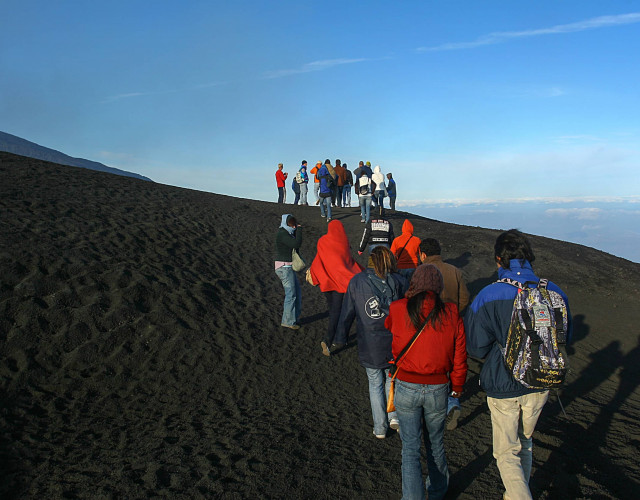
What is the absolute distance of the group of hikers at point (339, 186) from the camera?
16953 mm

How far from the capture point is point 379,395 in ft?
16.1

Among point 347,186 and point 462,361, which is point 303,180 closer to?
point 347,186

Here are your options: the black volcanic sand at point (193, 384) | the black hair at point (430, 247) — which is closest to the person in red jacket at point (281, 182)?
the black volcanic sand at point (193, 384)

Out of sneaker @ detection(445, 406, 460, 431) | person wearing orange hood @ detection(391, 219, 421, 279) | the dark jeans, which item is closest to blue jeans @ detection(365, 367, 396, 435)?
sneaker @ detection(445, 406, 460, 431)

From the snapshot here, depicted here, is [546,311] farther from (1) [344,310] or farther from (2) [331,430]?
(2) [331,430]

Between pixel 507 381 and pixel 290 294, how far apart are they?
5927 millimetres

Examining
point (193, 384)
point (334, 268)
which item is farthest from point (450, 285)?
point (193, 384)

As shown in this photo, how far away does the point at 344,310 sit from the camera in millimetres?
5043

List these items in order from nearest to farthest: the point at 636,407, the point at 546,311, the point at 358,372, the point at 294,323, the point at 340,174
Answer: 1. the point at 546,311
2. the point at 636,407
3. the point at 358,372
4. the point at 294,323
5. the point at 340,174

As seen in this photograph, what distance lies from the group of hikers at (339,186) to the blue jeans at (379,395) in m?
11.7

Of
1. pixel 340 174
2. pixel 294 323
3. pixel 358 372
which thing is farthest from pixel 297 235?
pixel 340 174

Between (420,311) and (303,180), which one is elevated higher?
(303,180)

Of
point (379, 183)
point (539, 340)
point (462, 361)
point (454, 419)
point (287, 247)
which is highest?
point (379, 183)

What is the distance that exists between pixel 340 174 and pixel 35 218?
12892 millimetres
